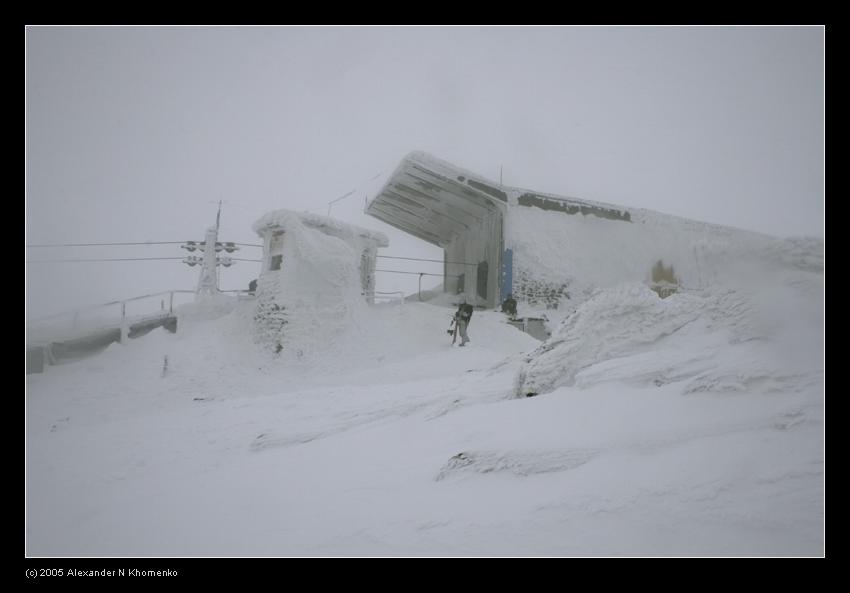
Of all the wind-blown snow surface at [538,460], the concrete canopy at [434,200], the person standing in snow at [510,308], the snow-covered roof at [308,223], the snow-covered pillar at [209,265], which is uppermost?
the concrete canopy at [434,200]

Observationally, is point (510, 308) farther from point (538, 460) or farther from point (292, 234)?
point (538, 460)

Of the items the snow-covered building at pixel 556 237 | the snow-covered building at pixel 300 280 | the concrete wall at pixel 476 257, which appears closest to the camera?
the snow-covered building at pixel 300 280

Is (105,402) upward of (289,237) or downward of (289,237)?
downward

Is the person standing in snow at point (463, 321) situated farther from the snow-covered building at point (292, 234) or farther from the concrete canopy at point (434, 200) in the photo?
the concrete canopy at point (434, 200)

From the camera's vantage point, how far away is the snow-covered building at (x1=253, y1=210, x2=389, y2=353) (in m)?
11.0

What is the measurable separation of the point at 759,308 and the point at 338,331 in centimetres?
902

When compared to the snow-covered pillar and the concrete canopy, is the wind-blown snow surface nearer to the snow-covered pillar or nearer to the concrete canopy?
the concrete canopy

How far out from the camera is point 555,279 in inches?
Result: 534

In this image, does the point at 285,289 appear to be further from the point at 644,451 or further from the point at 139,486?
the point at 644,451

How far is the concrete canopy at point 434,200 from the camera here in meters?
13.5

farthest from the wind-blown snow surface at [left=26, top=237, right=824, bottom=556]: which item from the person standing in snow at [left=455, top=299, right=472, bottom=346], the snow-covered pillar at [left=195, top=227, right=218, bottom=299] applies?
the snow-covered pillar at [left=195, top=227, right=218, bottom=299]

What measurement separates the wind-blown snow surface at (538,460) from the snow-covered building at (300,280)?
4.60 metres

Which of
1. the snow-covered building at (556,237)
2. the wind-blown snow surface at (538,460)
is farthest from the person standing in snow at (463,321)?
the wind-blown snow surface at (538,460)

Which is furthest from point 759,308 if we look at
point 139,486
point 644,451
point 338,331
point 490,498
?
point 338,331
